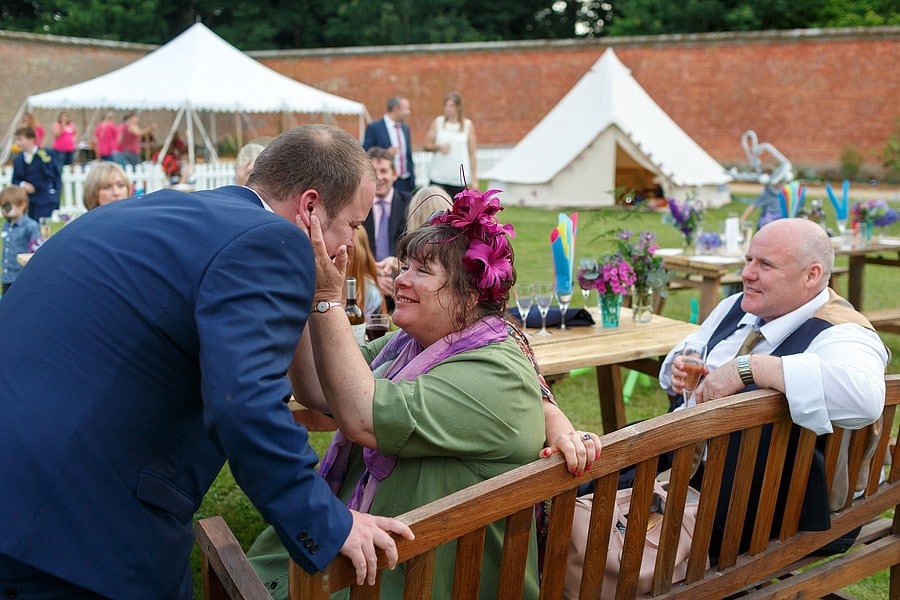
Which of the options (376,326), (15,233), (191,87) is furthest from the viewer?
(191,87)

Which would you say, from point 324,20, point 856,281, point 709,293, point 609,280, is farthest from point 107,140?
point 324,20

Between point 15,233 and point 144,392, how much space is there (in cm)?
587

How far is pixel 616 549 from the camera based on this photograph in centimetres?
220

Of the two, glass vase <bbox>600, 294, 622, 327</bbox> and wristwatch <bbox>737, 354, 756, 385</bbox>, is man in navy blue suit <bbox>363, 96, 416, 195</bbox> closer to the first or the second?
glass vase <bbox>600, 294, 622, 327</bbox>

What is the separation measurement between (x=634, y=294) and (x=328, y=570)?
116 inches

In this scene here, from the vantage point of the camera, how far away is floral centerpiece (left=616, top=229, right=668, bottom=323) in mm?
4172

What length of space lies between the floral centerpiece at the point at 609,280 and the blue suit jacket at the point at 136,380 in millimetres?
2598

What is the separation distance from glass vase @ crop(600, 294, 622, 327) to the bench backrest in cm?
161

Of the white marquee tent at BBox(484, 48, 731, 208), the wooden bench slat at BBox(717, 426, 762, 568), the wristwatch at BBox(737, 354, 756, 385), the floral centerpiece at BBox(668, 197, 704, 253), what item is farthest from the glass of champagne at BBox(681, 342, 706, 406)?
the white marquee tent at BBox(484, 48, 731, 208)

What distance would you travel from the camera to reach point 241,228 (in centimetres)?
153

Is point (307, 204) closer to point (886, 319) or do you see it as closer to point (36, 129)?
point (886, 319)

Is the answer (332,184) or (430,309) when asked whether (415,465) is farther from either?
(332,184)

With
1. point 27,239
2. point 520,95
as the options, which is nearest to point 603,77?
point 520,95

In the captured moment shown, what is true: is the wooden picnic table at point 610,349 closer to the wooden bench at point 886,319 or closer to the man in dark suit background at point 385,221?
the man in dark suit background at point 385,221
